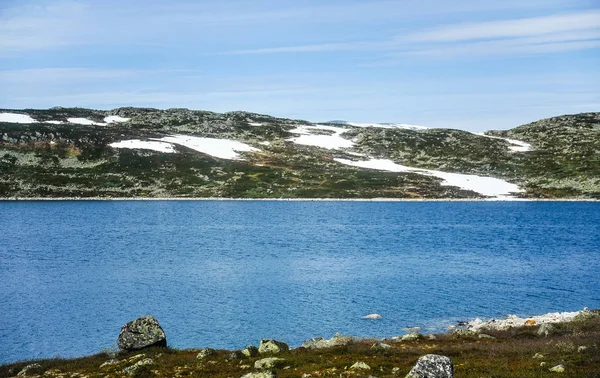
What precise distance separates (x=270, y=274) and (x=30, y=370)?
4265 cm

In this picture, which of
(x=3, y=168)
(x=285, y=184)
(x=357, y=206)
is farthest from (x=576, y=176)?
(x=3, y=168)

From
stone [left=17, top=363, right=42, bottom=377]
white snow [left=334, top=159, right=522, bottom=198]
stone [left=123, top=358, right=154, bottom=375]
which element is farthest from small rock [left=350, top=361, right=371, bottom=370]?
white snow [left=334, top=159, right=522, bottom=198]

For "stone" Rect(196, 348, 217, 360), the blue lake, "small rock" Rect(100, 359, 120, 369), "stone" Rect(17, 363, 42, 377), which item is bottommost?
the blue lake

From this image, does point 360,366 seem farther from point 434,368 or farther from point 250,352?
point 250,352

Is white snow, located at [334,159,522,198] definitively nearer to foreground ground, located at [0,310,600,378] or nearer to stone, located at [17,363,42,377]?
foreground ground, located at [0,310,600,378]

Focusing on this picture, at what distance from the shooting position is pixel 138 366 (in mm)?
29422

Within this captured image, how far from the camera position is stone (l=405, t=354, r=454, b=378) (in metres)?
19.5

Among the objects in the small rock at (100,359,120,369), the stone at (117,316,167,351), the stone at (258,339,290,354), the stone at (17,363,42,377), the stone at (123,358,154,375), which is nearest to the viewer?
the stone at (123,358,154,375)

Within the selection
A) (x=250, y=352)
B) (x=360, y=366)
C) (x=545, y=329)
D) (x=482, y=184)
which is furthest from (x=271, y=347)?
(x=482, y=184)

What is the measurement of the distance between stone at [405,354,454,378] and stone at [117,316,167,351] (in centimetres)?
2010

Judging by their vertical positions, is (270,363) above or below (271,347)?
above

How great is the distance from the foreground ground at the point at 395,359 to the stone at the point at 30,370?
5 cm

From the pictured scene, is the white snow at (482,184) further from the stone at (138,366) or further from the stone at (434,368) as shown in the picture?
the stone at (434,368)

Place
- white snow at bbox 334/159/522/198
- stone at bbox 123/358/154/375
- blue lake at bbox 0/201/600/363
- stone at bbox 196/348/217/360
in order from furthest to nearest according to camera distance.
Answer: white snow at bbox 334/159/522/198 < blue lake at bbox 0/201/600/363 < stone at bbox 196/348/217/360 < stone at bbox 123/358/154/375
